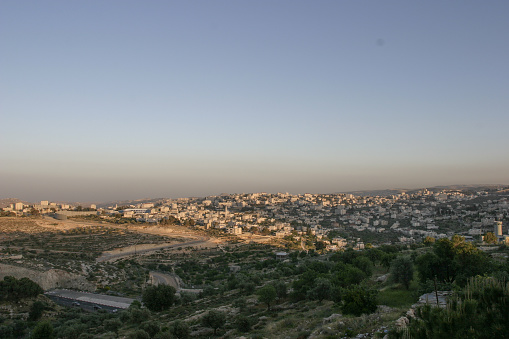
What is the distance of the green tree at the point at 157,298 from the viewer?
22.8 m

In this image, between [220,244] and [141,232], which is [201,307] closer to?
[220,244]

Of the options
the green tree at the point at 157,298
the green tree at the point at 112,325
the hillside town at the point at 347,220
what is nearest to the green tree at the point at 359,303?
the green tree at the point at 112,325

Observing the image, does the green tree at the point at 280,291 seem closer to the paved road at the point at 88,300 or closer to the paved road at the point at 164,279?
the paved road at the point at 88,300

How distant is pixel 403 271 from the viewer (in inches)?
760

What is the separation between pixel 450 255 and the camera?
1870cm

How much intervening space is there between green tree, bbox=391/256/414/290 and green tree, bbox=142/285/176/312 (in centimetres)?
1502

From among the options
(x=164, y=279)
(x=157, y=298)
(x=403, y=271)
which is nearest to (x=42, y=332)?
(x=157, y=298)

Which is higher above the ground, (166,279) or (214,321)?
(214,321)

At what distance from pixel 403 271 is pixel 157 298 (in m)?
16.0

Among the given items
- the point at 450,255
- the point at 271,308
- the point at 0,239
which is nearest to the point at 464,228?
the point at 450,255

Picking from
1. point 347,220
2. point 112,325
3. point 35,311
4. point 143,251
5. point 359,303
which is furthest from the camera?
point 347,220

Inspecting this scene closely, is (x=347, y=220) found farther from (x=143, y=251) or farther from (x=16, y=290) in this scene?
(x=16, y=290)

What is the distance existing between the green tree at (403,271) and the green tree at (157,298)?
49.3 ft

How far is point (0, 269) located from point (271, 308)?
23795 mm
